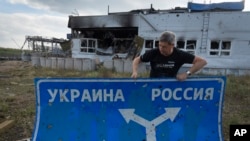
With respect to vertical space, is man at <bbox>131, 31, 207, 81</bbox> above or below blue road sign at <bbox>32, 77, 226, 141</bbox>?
above

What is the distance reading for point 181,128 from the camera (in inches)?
129

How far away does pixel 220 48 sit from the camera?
18.7m

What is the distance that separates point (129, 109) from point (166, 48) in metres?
1.04

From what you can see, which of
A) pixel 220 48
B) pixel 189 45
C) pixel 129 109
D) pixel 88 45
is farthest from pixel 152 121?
pixel 88 45

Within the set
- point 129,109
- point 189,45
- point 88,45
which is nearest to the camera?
point 129,109

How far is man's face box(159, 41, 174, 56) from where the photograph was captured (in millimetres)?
3521

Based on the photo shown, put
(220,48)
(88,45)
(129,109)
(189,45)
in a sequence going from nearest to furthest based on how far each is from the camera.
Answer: (129,109) < (220,48) < (189,45) < (88,45)

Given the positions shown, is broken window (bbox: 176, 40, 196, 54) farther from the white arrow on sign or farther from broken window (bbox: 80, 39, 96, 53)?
the white arrow on sign

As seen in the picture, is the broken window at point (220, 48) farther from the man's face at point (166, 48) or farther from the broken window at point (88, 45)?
the man's face at point (166, 48)

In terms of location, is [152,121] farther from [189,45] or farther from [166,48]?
[189,45]

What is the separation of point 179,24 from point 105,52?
8149 mm

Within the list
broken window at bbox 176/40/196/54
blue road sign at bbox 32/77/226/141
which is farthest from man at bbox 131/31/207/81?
broken window at bbox 176/40/196/54

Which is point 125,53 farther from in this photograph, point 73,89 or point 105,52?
point 73,89

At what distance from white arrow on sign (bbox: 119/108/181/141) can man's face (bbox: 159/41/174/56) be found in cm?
86
